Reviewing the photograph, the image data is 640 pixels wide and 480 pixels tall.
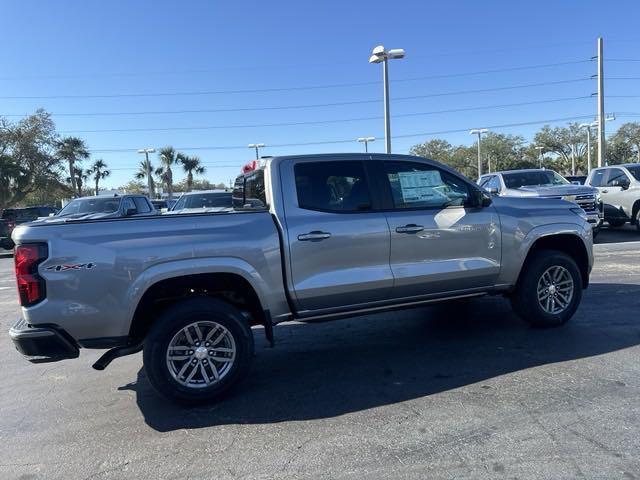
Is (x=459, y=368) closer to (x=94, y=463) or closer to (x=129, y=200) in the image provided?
(x=94, y=463)

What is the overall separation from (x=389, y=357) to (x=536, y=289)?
1.80 m

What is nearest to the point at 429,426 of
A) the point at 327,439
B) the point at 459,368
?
the point at 327,439

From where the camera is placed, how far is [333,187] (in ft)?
15.2

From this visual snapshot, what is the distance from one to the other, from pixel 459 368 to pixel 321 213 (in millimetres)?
Answer: 1871

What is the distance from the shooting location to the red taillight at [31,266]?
3.64m

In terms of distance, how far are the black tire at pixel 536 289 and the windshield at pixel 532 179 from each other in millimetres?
8413

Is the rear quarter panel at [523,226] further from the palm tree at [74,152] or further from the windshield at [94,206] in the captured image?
the palm tree at [74,152]

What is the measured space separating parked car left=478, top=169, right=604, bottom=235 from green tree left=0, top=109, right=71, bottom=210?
1258 inches

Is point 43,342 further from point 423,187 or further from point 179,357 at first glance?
point 423,187

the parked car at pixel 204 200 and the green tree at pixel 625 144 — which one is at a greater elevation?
the green tree at pixel 625 144

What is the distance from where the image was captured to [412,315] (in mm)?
6531

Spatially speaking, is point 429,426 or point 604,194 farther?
Answer: point 604,194

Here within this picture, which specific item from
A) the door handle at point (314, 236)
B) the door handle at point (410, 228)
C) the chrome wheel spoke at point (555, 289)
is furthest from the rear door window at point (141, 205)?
the chrome wheel spoke at point (555, 289)

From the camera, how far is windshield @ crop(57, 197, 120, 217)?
12945 millimetres
